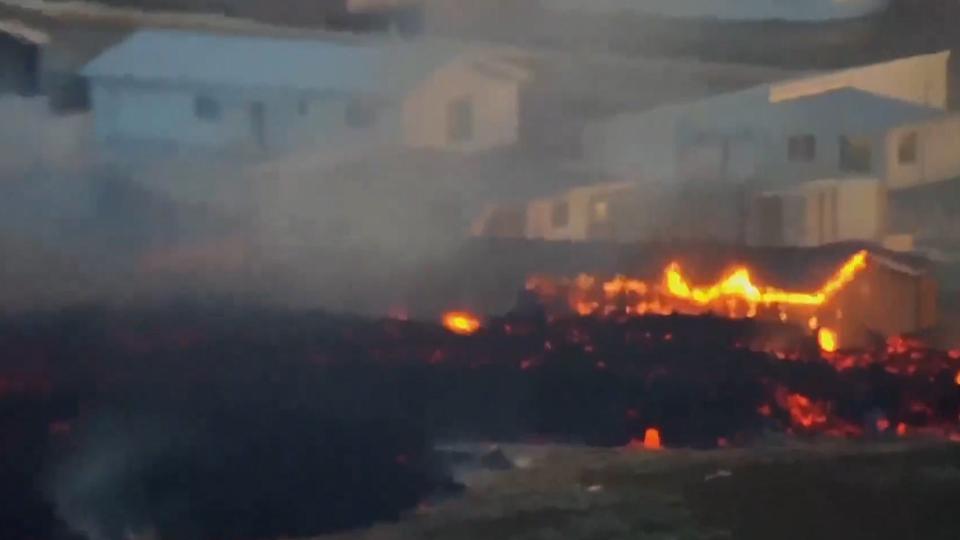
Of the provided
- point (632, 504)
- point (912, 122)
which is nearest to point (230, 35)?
point (632, 504)

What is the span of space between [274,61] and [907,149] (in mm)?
824

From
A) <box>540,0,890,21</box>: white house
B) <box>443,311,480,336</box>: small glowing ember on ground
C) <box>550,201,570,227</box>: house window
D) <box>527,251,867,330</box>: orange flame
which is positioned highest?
<box>540,0,890,21</box>: white house

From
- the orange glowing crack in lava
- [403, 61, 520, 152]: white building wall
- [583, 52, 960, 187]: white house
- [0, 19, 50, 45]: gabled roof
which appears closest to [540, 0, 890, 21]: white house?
[583, 52, 960, 187]: white house

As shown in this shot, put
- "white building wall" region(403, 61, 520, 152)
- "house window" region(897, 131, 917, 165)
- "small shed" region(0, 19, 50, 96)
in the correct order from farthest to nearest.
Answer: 1. "house window" region(897, 131, 917, 165)
2. "white building wall" region(403, 61, 520, 152)
3. "small shed" region(0, 19, 50, 96)

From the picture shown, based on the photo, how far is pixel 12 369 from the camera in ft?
4.28

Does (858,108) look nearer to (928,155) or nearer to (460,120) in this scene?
(928,155)

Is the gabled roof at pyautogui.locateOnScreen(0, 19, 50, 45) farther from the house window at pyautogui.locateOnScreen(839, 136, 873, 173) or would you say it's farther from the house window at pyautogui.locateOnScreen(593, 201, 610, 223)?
the house window at pyautogui.locateOnScreen(839, 136, 873, 173)

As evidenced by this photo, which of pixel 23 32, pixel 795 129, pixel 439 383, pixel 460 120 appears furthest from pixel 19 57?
pixel 795 129

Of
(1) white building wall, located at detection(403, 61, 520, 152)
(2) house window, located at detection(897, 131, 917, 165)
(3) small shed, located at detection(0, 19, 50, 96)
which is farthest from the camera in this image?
(2) house window, located at detection(897, 131, 917, 165)

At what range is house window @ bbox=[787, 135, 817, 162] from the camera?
4.97 ft

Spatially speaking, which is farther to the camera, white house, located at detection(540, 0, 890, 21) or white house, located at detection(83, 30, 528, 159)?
white house, located at detection(540, 0, 890, 21)

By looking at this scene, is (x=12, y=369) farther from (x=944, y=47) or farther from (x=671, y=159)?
(x=944, y=47)

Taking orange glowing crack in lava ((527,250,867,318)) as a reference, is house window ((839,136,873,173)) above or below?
above

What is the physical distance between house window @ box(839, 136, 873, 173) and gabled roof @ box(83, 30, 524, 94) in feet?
1.68
